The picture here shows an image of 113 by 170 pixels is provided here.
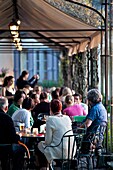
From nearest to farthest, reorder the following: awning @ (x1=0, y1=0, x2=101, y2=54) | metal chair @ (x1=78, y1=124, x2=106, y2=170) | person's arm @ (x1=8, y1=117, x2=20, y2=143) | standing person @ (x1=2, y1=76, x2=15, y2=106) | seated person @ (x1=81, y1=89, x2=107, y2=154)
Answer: person's arm @ (x1=8, y1=117, x2=20, y2=143), metal chair @ (x1=78, y1=124, x2=106, y2=170), seated person @ (x1=81, y1=89, x2=107, y2=154), awning @ (x1=0, y1=0, x2=101, y2=54), standing person @ (x1=2, y1=76, x2=15, y2=106)

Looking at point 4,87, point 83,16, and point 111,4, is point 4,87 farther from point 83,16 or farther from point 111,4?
point 111,4

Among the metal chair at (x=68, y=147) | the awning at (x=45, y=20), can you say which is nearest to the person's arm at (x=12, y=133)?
the metal chair at (x=68, y=147)

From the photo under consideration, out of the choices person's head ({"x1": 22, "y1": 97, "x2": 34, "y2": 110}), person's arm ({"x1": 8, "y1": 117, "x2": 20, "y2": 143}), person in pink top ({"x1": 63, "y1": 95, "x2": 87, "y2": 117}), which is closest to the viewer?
person's arm ({"x1": 8, "y1": 117, "x2": 20, "y2": 143})

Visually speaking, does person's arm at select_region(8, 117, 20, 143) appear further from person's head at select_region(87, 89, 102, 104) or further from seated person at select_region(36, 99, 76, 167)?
person's head at select_region(87, 89, 102, 104)

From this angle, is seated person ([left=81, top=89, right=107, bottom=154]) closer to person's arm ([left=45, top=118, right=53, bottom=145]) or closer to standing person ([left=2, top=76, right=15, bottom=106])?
A: person's arm ([left=45, top=118, right=53, bottom=145])

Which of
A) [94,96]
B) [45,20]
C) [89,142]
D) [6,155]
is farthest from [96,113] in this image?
[45,20]

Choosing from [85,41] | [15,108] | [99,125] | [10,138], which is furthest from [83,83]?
[10,138]

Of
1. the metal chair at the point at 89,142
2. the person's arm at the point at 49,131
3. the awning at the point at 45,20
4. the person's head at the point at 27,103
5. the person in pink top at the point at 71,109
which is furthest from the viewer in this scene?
the awning at the point at 45,20

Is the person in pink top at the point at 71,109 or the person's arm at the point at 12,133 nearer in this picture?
the person's arm at the point at 12,133

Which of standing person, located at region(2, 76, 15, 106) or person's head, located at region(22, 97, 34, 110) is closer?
person's head, located at region(22, 97, 34, 110)

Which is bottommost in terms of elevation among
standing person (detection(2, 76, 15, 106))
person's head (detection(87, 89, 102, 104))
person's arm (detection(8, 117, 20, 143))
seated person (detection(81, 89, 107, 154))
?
person's arm (detection(8, 117, 20, 143))

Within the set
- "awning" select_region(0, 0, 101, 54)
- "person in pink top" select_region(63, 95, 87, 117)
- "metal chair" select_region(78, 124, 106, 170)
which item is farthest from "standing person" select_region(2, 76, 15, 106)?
"metal chair" select_region(78, 124, 106, 170)

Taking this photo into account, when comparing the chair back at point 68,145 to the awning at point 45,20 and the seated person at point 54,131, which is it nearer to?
the seated person at point 54,131

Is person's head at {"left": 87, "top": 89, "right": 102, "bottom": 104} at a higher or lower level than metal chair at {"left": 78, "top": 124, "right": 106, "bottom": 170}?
higher
